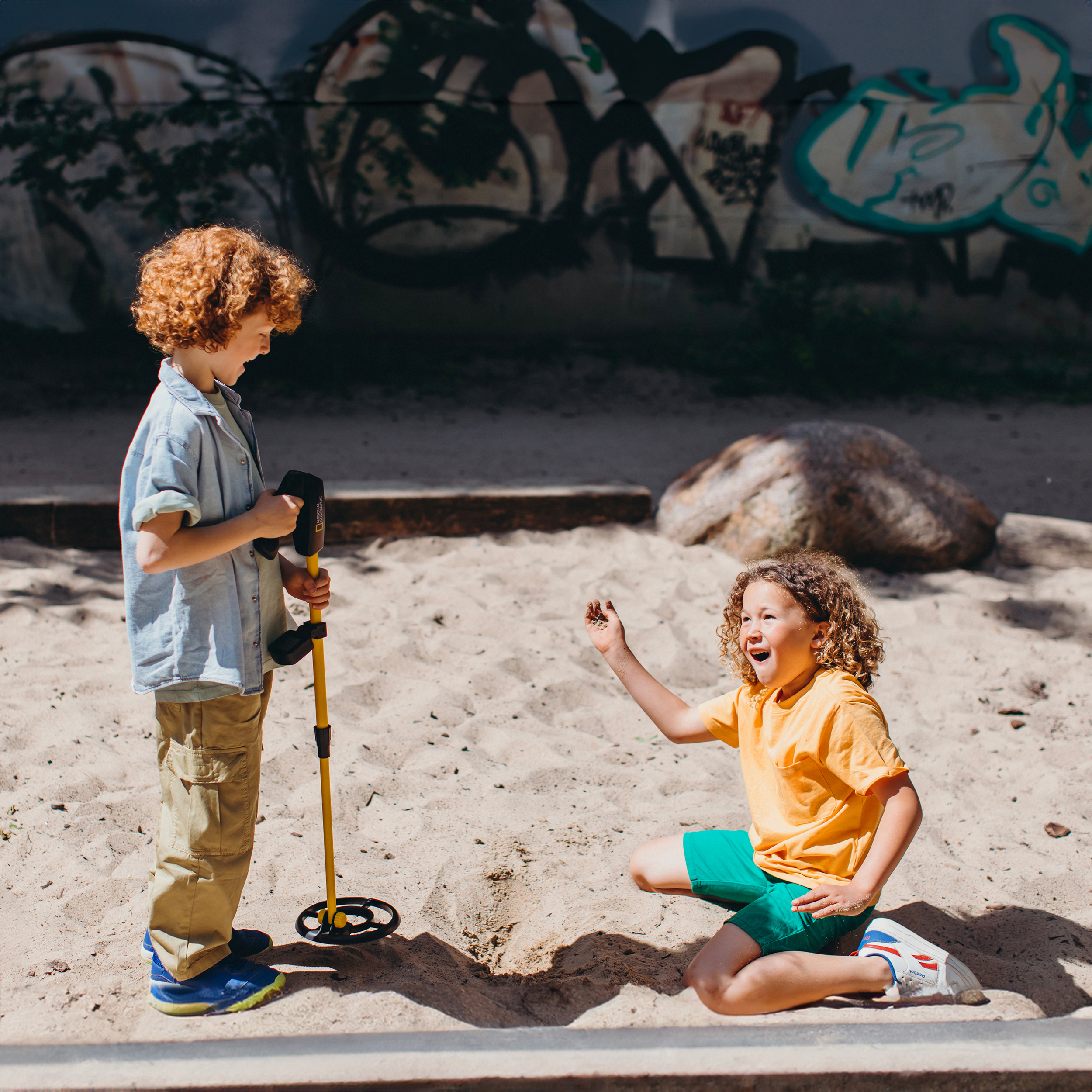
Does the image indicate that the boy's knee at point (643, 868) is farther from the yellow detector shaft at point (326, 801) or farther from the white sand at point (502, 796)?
the yellow detector shaft at point (326, 801)

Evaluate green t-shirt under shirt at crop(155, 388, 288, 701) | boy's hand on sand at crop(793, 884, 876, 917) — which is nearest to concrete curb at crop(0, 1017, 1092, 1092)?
boy's hand on sand at crop(793, 884, 876, 917)

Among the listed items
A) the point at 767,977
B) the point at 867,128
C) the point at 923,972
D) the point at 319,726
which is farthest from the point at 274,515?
the point at 867,128

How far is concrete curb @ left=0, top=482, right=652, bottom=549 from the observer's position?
15.3 feet

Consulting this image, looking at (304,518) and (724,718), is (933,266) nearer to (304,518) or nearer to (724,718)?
(724,718)

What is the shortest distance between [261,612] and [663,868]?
1.20 m

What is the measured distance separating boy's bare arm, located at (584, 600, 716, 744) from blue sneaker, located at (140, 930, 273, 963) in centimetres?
100

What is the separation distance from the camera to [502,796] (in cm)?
301

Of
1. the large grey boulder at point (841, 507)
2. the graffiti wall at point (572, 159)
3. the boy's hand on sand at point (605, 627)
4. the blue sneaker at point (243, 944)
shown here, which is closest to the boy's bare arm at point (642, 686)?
the boy's hand on sand at point (605, 627)

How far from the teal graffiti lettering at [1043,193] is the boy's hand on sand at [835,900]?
9318 millimetres

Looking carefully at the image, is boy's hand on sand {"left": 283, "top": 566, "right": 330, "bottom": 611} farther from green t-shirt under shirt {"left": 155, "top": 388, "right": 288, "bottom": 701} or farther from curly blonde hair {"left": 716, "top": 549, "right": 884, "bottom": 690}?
curly blonde hair {"left": 716, "top": 549, "right": 884, "bottom": 690}

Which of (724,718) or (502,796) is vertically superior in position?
(724,718)

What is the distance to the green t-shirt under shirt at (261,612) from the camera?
1973 mm

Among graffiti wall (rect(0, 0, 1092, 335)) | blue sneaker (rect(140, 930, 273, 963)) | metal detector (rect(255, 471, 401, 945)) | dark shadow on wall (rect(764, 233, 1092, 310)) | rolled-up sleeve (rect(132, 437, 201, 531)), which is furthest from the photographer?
dark shadow on wall (rect(764, 233, 1092, 310))

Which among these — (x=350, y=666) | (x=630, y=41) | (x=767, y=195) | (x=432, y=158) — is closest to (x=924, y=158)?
(x=767, y=195)
